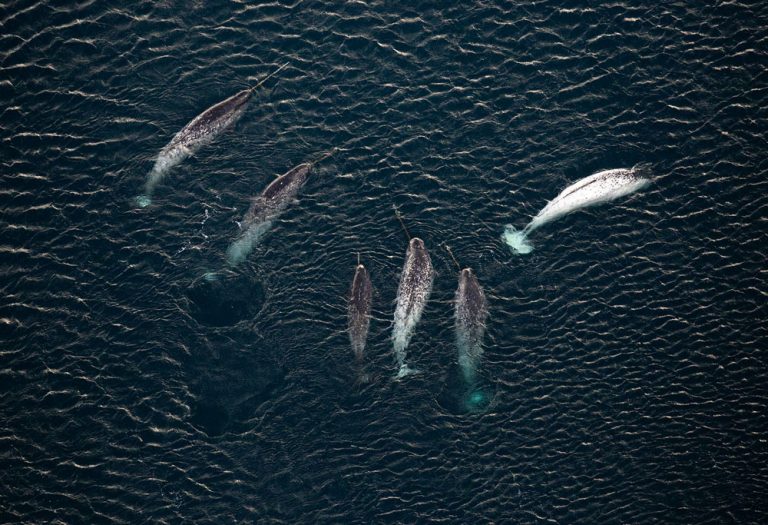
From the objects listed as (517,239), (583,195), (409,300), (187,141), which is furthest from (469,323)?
(187,141)

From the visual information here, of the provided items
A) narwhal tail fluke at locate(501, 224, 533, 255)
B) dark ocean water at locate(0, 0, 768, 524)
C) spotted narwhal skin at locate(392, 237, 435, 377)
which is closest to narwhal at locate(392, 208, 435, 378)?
spotted narwhal skin at locate(392, 237, 435, 377)

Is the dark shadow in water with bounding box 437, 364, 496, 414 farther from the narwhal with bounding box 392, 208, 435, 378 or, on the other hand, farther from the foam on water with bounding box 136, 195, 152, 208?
the foam on water with bounding box 136, 195, 152, 208

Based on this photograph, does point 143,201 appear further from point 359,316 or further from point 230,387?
point 359,316

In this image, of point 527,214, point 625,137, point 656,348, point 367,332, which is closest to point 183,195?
point 367,332

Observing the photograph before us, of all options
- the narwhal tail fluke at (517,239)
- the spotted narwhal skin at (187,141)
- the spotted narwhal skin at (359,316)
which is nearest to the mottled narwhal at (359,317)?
the spotted narwhal skin at (359,316)

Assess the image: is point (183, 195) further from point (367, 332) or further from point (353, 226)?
point (367, 332)

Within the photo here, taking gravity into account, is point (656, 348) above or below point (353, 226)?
below
